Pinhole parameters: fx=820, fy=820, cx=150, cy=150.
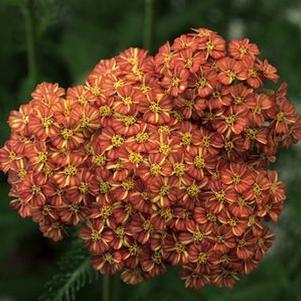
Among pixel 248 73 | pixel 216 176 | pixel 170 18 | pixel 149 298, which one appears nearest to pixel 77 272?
pixel 149 298

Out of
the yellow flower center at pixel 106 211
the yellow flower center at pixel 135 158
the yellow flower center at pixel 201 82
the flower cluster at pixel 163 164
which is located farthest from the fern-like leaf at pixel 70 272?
the yellow flower center at pixel 201 82

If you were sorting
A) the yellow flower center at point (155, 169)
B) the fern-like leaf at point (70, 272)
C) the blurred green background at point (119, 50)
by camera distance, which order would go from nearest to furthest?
the yellow flower center at point (155, 169) < the fern-like leaf at point (70, 272) < the blurred green background at point (119, 50)

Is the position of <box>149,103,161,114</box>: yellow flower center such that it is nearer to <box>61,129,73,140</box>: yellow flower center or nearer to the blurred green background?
<box>61,129,73,140</box>: yellow flower center

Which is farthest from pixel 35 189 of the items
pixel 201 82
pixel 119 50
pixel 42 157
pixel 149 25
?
pixel 119 50

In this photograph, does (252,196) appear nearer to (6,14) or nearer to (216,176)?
(216,176)

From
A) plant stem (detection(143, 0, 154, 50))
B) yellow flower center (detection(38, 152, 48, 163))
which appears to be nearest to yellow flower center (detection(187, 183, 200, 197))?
yellow flower center (detection(38, 152, 48, 163))

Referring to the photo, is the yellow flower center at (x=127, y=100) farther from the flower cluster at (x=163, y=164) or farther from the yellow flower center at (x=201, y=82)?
the yellow flower center at (x=201, y=82)
